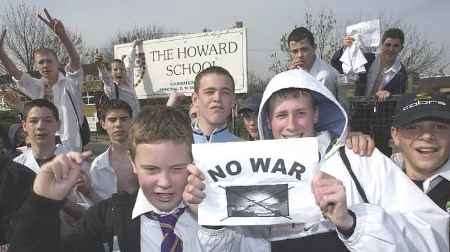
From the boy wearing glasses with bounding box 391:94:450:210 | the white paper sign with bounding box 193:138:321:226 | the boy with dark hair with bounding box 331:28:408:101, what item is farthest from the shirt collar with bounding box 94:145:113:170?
the boy with dark hair with bounding box 331:28:408:101

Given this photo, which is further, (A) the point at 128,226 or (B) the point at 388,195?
(A) the point at 128,226

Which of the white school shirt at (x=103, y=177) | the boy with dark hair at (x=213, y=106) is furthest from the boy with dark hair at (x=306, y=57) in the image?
the white school shirt at (x=103, y=177)

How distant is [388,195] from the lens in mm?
2225

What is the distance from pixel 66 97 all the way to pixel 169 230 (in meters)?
3.93

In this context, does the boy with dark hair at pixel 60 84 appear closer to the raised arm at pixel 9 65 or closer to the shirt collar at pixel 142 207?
the raised arm at pixel 9 65

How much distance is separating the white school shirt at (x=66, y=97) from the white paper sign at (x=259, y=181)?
391 cm

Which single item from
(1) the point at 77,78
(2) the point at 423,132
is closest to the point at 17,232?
(2) the point at 423,132

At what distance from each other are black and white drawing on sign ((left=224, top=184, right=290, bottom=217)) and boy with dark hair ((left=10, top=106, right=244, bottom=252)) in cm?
15

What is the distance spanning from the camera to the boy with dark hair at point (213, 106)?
3877 millimetres

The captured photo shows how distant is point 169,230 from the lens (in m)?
2.38

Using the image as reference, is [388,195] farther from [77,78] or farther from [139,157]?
[77,78]

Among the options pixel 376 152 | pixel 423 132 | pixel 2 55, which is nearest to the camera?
pixel 376 152

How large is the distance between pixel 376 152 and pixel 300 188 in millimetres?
469

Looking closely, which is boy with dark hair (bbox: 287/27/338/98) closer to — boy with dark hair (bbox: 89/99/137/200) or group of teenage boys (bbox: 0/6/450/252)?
boy with dark hair (bbox: 89/99/137/200)
